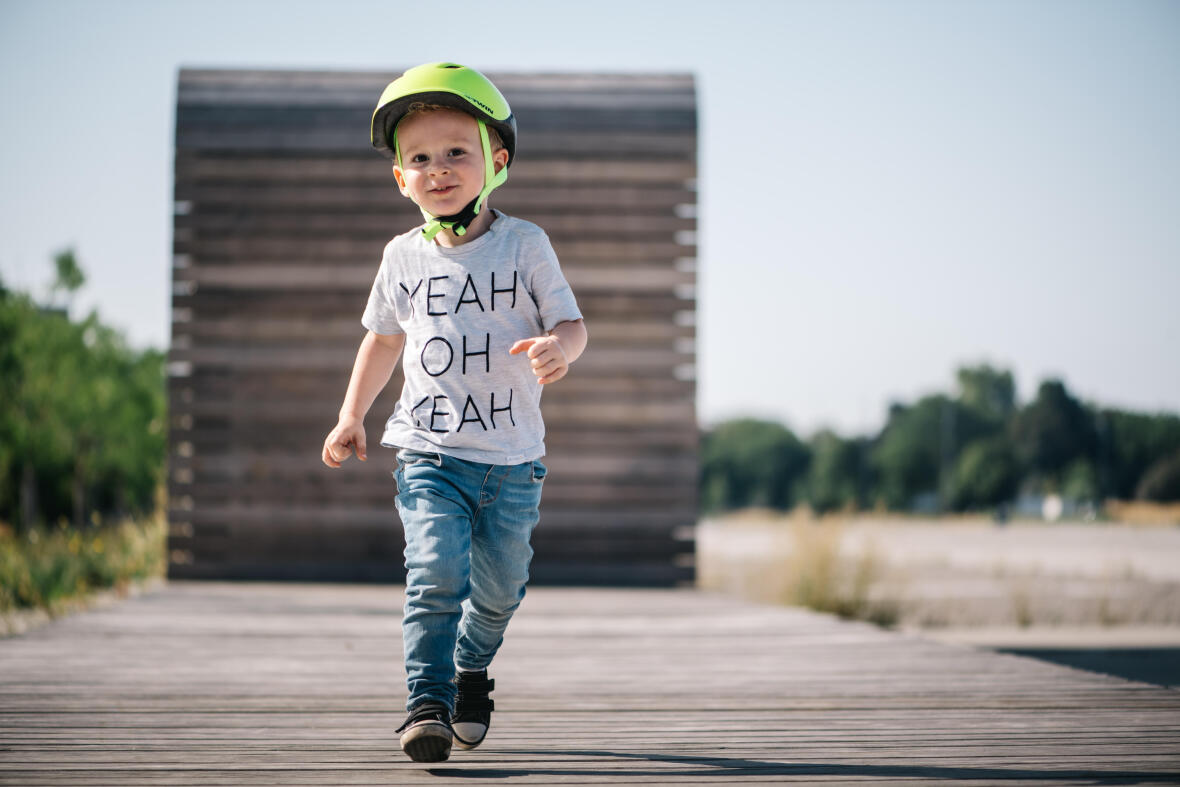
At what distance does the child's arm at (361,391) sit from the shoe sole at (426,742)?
658 mm

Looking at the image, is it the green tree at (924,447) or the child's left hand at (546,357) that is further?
the green tree at (924,447)

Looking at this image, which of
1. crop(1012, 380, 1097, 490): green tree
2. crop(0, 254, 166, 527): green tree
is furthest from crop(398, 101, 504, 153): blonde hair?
crop(1012, 380, 1097, 490): green tree

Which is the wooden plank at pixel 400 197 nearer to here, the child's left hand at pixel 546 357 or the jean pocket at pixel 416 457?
the jean pocket at pixel 416 457

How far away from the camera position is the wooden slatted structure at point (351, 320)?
6.96 m

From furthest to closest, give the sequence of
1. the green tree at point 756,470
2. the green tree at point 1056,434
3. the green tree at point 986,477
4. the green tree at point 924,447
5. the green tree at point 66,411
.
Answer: the green tree at point 756,470 < the green tree at point 924,447 < the green tree at point 986,477 < the green tree at point 1056,434 < the green tree at point 66,411

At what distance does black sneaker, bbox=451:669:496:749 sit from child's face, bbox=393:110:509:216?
113 cm

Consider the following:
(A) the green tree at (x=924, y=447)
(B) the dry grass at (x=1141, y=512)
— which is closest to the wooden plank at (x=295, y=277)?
(B) the dry grass at (x=1141, y=512)

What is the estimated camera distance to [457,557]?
8.46ft

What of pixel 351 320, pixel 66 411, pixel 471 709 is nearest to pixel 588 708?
pixel 471 709

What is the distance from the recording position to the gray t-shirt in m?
2.66

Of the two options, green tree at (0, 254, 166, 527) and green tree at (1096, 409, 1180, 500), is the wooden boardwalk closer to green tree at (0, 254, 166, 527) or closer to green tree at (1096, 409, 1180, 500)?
green tree at (0, 254, 166, 527)

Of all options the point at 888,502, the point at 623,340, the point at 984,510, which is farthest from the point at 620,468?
the point at 888,502

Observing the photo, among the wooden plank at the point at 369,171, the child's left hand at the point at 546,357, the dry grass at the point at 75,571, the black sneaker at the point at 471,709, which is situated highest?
the wooden plank at the point at 369,171

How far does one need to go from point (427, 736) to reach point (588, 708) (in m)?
0.87
